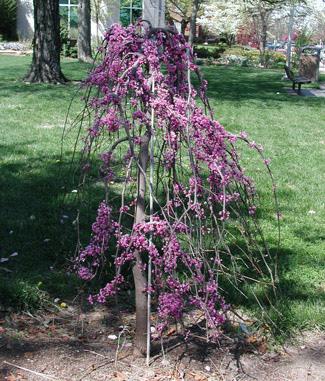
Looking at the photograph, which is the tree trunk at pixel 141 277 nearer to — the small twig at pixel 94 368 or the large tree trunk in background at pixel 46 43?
the small twig at pixel 94 368

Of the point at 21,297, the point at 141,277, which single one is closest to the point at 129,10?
the point at 21,297

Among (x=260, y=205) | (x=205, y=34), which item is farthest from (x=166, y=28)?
(x=205, y=34)

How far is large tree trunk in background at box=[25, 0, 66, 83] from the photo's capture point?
14.2 meters

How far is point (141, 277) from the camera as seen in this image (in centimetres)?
306

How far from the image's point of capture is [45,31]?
46.9 feet

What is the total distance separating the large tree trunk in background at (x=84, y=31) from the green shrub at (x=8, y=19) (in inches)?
572

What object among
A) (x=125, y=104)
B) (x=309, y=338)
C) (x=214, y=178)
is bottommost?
(x=309, y=338)

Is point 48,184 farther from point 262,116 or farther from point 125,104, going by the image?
point 262,116

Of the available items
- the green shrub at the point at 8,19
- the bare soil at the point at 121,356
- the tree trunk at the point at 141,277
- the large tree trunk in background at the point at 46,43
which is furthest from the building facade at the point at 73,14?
the tree trunk at the point at 141,277

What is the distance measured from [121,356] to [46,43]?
40.6 feet

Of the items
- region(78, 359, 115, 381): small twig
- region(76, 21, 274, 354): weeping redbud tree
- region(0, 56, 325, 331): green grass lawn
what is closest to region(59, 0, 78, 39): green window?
region(0, 56, 325, 331): green grass lawn

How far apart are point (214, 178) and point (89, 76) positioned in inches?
30.8

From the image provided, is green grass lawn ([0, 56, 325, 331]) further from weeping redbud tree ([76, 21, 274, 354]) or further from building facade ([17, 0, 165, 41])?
building facade ([17, 0, 165, 41])

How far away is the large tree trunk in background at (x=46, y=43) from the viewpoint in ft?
46.7
